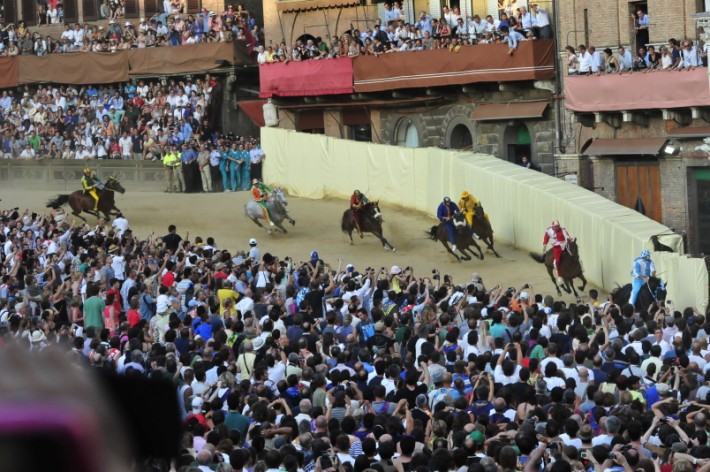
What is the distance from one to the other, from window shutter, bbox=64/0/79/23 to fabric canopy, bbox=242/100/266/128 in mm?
9185

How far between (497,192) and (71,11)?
25468 millimetres

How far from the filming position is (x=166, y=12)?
45.1 metres

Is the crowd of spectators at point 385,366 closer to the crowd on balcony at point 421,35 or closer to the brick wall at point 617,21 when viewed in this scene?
the brick wall at point 617,21

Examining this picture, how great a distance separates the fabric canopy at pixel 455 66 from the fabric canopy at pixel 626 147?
9.02ft

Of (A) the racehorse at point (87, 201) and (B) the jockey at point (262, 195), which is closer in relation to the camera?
(B) the jockey at point (262, 195)

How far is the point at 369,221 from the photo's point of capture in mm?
27062

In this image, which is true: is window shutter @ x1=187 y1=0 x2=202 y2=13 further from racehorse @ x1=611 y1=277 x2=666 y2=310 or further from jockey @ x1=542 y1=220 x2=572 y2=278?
racehorse @ x1=611 y1=277 x2=666 y2=310

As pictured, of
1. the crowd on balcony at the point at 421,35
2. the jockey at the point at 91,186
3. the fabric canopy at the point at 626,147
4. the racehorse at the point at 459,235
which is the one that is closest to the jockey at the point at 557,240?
the racehorse at the point at 459,235

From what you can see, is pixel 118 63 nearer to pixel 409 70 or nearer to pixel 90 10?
pixel 90 10

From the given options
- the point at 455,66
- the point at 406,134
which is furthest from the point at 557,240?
the point at 406,134

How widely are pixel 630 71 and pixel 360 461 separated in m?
25.7

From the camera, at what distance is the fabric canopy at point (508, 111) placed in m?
34.9

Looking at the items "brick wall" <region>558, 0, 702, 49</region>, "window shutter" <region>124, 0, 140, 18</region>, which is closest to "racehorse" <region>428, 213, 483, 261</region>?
"brick wall" <region>558, 0, 702, 49</region>

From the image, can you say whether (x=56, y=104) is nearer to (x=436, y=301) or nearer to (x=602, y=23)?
(x=602, y=23)
